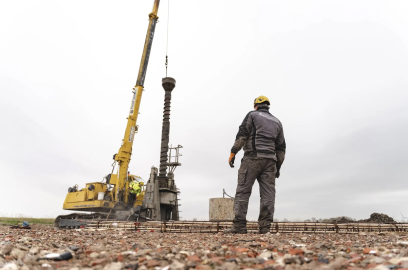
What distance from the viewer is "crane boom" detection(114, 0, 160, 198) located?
15.1 metres

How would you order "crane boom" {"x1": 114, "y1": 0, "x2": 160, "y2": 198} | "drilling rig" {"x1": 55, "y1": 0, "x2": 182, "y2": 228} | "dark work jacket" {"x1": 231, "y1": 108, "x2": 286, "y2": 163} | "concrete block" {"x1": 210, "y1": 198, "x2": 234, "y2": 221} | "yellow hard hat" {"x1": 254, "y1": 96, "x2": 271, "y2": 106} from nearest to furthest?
"dark work jacket" {"x1": 231, "y1": 108, "x2": 286, "y2": 163}
"yellow hard hat" {"x1": 254, "y1": 96, "x2": 271, "y2": 106}
"concrete block" {"x1": 210, "y1": 198, "x2": 234, "y2": 221}
"drilling rig" {"x1": 55, "y1": 0, "x2": 182, "y2": 228}
"crane boom" {"x1": 114, "y1": 0, "x2": 160, "y2": 198}

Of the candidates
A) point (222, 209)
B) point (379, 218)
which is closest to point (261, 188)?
point (222, 209)

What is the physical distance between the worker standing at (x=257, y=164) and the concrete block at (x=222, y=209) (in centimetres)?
601

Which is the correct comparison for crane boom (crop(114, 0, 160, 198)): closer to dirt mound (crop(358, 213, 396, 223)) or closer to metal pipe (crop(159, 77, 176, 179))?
metal pipe (crop(159, 77, 176, 179))

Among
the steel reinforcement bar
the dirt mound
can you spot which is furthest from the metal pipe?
the dirt mound

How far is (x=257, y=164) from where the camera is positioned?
5.43m

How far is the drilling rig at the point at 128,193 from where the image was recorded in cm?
1353

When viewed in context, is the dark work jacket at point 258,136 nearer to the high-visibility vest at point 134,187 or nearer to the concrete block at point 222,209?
the concrete block at point 222,209

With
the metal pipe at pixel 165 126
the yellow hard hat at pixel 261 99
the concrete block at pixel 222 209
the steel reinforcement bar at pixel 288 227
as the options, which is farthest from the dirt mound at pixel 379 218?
the metal pipe at pixel 165 126

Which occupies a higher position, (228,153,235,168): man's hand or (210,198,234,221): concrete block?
(228,153,235,168): man's hand

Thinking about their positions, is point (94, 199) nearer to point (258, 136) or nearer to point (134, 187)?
point (134, 187)

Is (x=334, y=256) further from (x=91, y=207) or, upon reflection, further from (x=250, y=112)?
(x=91, y=207)

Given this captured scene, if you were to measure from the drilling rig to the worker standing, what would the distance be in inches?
319

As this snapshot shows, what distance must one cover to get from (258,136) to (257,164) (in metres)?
0.54
